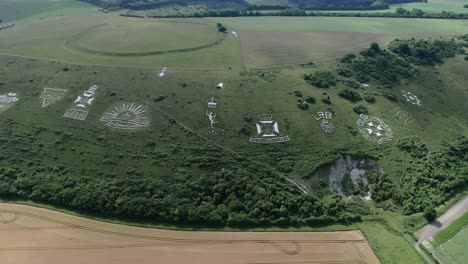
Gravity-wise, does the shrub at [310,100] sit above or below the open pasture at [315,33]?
below

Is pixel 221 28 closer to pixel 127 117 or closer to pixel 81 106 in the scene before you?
pixel 127 117

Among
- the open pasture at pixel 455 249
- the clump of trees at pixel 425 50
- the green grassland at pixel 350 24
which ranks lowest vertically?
the open pasture at pixel 455 249

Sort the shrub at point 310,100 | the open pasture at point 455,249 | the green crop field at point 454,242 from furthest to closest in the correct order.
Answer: the shrub at point 310,100 < the green crop field at point 454,242 < the open pasture at point 455,249

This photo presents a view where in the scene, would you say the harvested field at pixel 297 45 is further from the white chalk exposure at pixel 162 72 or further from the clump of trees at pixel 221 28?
the white chalk exposure at pixel 162 72

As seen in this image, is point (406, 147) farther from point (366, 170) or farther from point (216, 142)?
point (216, 142)

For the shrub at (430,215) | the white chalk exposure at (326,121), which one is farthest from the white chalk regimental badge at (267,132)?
the shrub at (430,215)

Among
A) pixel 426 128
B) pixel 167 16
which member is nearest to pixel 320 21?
pixel 167 16

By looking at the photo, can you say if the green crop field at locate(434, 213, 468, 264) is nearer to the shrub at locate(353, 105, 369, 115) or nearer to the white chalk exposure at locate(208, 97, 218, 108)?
the shrub at locate(353, 105, 369, 115)
